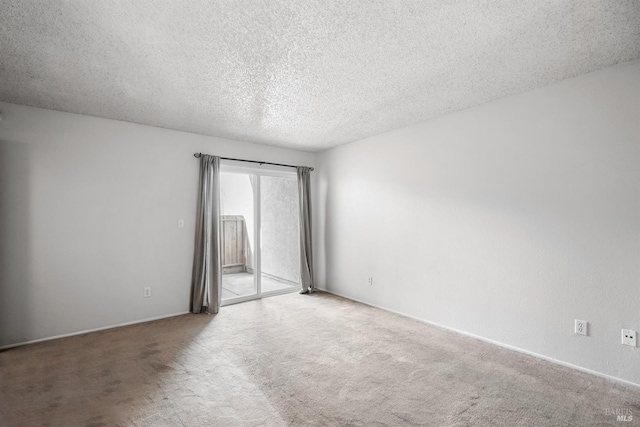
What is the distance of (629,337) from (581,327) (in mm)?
286

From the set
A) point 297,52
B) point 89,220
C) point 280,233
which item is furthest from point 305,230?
point 297,52

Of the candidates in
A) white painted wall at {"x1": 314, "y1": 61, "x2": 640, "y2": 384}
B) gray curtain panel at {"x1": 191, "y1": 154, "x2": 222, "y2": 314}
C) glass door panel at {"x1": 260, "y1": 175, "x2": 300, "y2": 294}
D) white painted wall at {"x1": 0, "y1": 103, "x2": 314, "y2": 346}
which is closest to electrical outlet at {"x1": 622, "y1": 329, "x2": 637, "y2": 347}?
white painted wall at {"x1": 314, "y1": 61, "x2": 640, "y2": 384}

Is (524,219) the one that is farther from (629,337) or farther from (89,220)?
(89,220)

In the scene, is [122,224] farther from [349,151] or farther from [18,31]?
[349,151]

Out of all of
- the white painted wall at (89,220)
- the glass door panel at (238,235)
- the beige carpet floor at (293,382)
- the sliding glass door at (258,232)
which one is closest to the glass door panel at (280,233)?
the sliding glass door at (258,232)

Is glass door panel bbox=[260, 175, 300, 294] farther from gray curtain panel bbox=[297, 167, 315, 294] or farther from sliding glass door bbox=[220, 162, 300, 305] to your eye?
gray curtain panel bbox=[297, 167, 315, 294]

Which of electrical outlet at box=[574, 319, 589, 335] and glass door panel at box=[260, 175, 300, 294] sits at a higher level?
glass door panel at box=[260, 175, 300, 294]

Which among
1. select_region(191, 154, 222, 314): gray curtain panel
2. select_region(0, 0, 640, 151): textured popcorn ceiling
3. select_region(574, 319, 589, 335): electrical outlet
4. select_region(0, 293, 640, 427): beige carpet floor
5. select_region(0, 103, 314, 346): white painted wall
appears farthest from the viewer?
select_region(191, 154, 222, 314): gray curtain panel

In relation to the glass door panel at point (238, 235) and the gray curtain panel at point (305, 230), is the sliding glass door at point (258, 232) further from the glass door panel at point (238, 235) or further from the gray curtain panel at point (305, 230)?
the gray curtain panel at point (305, 230)

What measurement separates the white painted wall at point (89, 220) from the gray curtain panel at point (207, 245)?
0.14 m

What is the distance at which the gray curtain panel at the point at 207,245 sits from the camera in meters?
4.11

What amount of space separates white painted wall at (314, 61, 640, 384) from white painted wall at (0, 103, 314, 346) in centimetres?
284

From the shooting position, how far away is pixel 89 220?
11.4ft

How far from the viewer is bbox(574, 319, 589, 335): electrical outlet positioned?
250 cm
